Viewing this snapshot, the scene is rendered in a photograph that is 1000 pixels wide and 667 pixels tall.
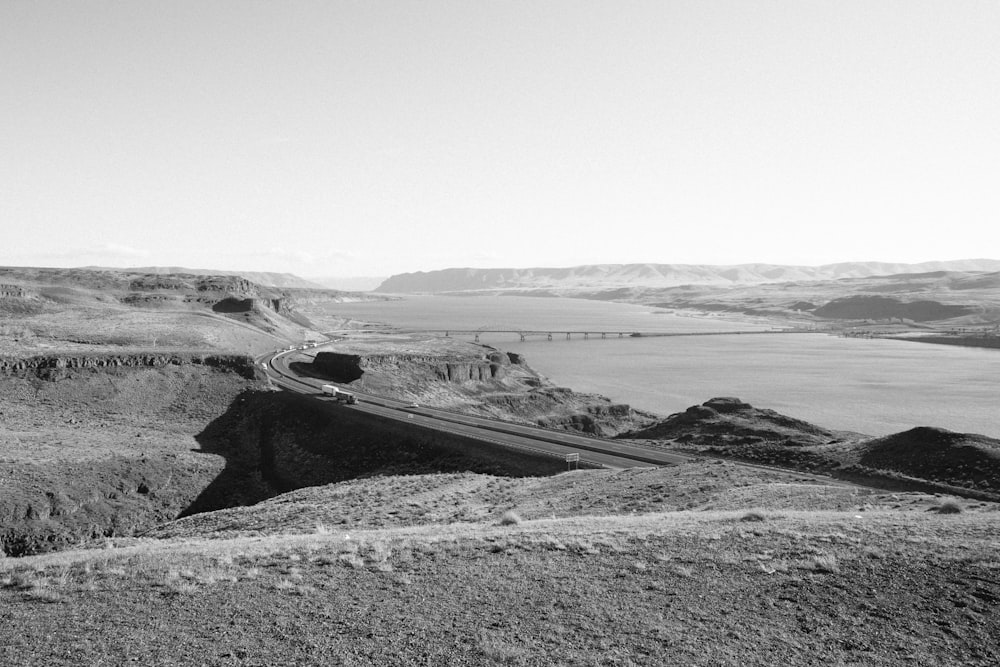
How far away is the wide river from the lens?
72.0 m

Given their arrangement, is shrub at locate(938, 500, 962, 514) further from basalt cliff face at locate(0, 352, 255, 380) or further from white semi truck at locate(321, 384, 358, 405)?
basalt cliff face at locate(0, 352, 255, 380)

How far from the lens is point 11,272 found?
138 m

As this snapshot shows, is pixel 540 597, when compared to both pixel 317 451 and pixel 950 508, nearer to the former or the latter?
pixel 950 508

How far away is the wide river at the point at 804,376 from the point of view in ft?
236

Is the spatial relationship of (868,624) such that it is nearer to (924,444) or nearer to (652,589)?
(652,589)

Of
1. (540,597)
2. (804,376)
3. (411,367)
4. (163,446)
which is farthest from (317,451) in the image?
(804,376)

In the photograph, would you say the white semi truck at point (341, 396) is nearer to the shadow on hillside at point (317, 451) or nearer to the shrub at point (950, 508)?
the shadow on hillside at point (317, 451)

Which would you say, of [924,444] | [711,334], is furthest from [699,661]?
[711,334]

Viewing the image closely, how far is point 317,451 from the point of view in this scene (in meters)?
43.6

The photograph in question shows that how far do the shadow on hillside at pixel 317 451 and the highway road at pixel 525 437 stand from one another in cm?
140

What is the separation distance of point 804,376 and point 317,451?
85.4 meters

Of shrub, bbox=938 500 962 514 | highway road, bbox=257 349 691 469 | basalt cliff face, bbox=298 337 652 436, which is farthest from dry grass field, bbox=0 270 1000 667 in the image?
basalt cliff face, bbox=298 337 652 436

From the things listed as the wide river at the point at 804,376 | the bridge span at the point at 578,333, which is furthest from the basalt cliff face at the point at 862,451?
the bridge span at the point at 578,333

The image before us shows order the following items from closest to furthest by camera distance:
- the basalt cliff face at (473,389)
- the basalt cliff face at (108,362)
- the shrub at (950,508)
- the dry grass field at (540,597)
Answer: the dry grass field at (540,597), the shrub at (950,508), the basalt cliff face at (108,362), the basalt cliff face at (473,389)
